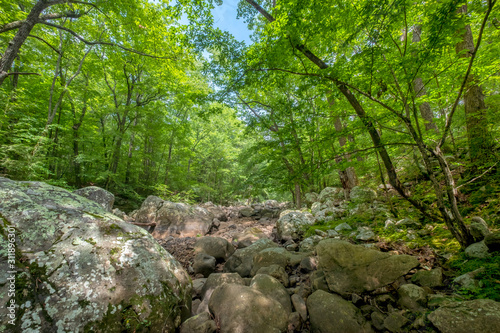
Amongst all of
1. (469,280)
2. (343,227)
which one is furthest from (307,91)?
(469,280)

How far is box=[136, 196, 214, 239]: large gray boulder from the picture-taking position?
6.88m

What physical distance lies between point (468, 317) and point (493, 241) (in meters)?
1.09

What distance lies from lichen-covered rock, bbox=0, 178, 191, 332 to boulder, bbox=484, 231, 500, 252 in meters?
3.45

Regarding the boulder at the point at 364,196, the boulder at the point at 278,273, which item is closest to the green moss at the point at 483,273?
the boulder at the point at 278,273

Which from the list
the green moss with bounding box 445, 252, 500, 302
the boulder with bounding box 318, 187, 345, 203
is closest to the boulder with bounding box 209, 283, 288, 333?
the green moss with bounding box 445, 252, 500, 302

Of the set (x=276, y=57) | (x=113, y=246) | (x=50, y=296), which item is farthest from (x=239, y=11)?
(x=50, y=296)

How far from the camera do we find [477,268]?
1.90 m

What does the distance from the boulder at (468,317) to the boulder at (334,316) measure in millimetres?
607

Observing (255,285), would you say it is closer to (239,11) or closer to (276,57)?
(276,57)

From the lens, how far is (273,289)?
2459mm

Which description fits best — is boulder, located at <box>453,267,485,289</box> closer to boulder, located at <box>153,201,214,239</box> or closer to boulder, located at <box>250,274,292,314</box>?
boulder, located at <box>250,274,292,314</box>

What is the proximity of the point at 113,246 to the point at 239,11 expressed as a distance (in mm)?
7587

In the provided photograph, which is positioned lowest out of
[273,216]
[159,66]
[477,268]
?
[273,216]

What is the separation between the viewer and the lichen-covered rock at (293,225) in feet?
16.3
